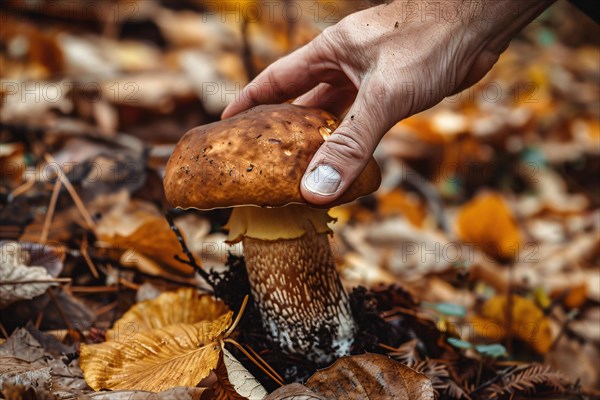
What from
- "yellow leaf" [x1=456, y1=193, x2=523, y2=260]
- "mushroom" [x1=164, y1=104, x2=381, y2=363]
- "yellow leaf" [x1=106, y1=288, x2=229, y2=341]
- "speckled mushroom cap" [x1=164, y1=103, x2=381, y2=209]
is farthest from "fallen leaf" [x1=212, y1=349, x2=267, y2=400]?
"yellow leaf" [x1=456, y1=193, x2=523, y2=260]

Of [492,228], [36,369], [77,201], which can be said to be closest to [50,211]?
[77,201]

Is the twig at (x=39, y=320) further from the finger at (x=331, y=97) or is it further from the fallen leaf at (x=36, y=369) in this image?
the finger at (x=331, y=97)

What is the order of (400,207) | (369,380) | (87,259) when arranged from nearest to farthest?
(369,380)
(87,259)
(400,207)

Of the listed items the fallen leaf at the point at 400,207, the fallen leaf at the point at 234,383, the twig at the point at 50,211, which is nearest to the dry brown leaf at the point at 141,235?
the twig at the point at 50,211

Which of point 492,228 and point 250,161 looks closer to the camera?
point 250,161

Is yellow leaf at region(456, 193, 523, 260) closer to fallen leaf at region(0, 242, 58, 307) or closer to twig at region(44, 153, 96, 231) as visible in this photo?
twig at region(44, 153, 96, 231)

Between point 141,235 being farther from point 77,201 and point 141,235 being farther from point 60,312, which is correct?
point 77,201

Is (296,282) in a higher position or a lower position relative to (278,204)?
lower
